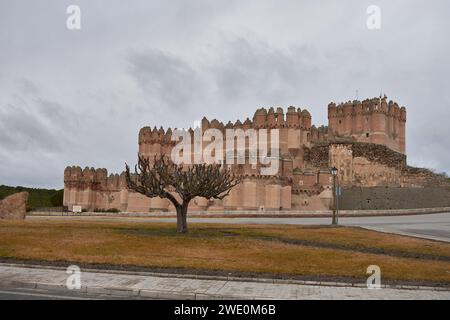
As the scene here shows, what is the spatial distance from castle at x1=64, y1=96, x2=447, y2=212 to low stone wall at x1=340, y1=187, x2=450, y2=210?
2.78 metres

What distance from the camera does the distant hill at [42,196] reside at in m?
70.1

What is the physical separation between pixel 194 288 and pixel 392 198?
2079 inches

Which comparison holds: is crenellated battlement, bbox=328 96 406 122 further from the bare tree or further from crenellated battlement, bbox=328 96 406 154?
the bare tree

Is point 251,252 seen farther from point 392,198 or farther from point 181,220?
point 392,198

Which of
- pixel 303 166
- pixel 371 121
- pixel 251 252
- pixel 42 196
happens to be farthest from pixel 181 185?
pixel 371 121

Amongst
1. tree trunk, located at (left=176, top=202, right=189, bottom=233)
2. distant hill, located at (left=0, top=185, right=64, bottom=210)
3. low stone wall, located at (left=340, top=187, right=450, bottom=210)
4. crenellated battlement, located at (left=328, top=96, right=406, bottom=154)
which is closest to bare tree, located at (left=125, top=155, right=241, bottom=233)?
tree trunk, located at (left=176, top=202, right=189, bottom=233)

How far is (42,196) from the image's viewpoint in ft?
247

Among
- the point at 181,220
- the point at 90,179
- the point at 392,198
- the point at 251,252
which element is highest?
the point at 90,179

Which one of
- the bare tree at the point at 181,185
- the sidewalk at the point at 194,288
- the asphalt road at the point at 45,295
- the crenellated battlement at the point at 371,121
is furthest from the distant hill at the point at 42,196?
the asphalt road at the point at 45,295

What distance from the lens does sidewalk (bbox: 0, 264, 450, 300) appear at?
11.7 m

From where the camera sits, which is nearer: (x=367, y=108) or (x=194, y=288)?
(x=194, y=288)
